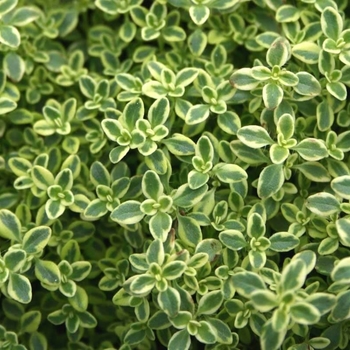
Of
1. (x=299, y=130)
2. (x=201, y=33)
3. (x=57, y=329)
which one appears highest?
(x=201, y=33)

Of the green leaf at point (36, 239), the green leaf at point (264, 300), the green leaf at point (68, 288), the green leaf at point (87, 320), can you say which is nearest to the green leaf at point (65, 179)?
the green leaf at point (36, 239)

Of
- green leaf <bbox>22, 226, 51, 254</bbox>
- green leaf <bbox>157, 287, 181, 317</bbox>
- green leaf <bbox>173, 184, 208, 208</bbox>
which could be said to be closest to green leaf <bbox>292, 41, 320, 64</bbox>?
green leaf <bbox>173, 184, 208, 208</bbox>

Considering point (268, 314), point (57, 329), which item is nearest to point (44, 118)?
point (57, 329)

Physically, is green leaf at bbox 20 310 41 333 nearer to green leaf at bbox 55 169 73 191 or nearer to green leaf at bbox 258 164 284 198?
green leaf at bbox 55 169 73 191

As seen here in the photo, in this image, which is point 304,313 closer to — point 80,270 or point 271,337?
point 271,337

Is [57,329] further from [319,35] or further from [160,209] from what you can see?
[319,35]
